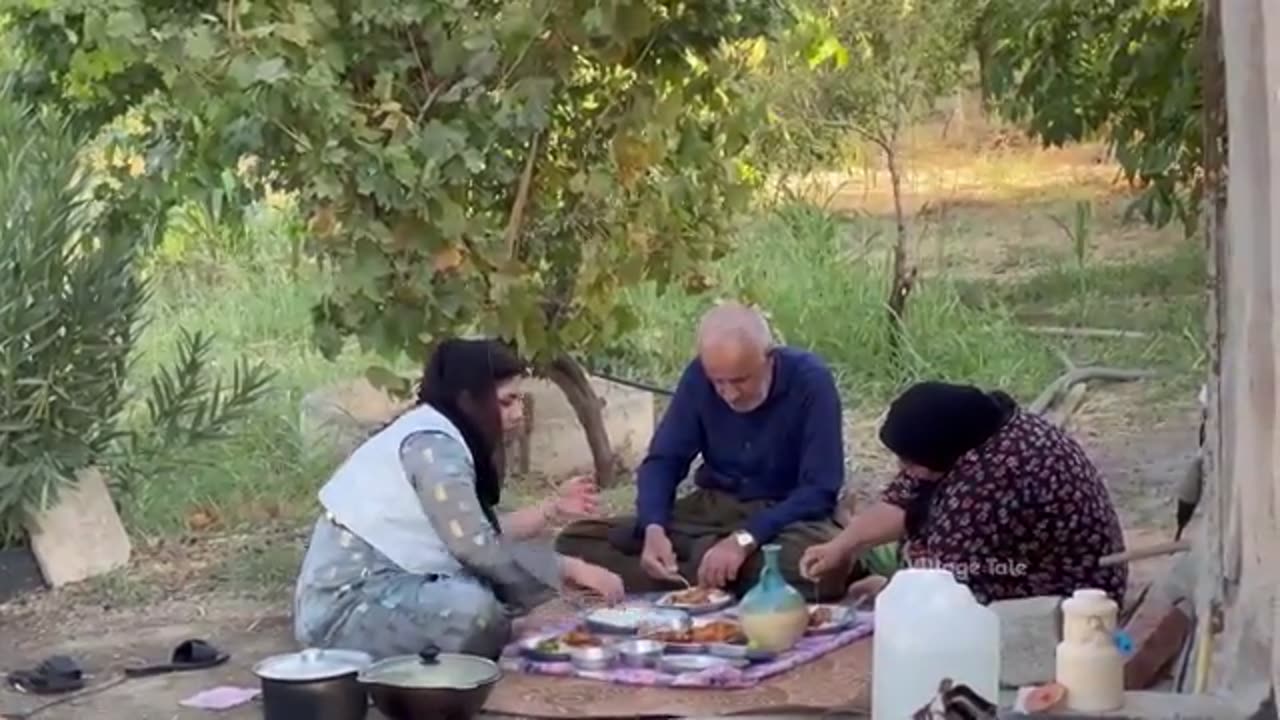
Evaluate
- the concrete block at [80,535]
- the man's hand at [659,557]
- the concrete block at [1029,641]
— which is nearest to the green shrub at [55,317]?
the concrete block at [80,535]

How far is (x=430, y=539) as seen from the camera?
177 inches

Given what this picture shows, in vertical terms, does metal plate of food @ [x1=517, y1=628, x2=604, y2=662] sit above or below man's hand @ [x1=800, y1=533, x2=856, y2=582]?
below

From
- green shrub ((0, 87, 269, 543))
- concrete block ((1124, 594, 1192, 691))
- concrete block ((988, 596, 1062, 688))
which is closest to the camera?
concrete block ((988, 596, 1062, 688))

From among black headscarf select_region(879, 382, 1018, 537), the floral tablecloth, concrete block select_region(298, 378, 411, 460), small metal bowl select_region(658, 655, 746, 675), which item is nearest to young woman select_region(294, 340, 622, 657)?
the floral tablecloth

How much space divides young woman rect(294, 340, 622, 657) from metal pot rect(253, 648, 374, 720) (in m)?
0.36

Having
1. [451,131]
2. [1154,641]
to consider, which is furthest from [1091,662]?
[451,131]

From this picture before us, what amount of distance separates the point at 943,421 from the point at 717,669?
0.67m

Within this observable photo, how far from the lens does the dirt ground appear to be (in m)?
4.53

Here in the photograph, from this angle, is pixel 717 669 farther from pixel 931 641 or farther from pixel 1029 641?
pixel 931 641

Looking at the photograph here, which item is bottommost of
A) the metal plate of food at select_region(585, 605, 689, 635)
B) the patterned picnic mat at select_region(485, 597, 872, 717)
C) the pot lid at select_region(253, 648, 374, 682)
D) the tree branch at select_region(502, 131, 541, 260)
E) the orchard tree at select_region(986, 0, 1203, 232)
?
the patterned picnic mat at select_region(485, 597, 872, 717)

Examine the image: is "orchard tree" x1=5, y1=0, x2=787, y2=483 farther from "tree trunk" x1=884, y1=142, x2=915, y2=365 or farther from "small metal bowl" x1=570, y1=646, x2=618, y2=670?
"tree trunk" x1=884, y1=142, x2=915, y2=365

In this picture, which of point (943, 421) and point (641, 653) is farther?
point (641, 653)

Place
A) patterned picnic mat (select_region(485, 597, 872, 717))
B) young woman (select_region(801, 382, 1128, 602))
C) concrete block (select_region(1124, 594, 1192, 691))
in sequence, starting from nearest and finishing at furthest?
1. concrete block (select_region(1124, 594, 1192, 691))
2. patterned picnic mat (select_region(485, 597, 872, 717))
3. young woman (select_region(801, 382, 1128, 602))

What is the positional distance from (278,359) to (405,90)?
2.51 m
